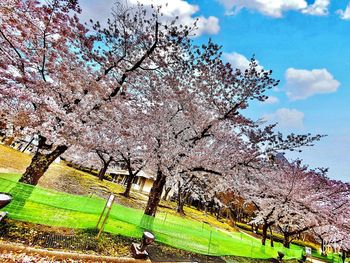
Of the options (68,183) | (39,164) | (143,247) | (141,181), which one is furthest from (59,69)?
(141,181)

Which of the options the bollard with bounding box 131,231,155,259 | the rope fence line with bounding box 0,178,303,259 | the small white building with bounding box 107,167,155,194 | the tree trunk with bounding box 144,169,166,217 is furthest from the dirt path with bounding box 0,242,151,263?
the small white building with bounding box 107,167,155,194

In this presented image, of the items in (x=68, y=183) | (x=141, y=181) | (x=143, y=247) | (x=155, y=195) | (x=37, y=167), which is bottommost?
(x=143, y=247)

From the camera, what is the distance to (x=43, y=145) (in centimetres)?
748

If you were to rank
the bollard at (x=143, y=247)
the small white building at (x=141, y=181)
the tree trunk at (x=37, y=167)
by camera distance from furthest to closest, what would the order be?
the small white building at (x=141, y=181), the tree trunk at (x=37, y=167), the bollard at (x=143, y=247)

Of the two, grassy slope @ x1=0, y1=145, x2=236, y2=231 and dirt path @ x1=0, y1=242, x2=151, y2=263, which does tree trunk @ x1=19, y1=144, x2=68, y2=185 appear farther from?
grassy slope @ x1=0, y1=145, x2=236, y2=231

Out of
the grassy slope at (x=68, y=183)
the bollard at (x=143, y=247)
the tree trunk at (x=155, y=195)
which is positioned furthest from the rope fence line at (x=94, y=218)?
the grassy slope at (x=68, y=183)

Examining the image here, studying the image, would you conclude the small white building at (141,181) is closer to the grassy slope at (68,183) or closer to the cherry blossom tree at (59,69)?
the grassy slope at (68,183)

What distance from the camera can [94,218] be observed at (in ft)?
26.5

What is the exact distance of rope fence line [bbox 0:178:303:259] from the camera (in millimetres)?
6355

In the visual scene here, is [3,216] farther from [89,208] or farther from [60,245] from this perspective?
[89,208]

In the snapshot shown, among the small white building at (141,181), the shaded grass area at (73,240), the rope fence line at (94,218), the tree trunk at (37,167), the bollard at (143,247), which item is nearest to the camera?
the shaded grass area at (73,240)

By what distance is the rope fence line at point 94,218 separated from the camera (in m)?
6.36

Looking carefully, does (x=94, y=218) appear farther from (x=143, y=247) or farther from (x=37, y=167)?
(x=37, y=167)

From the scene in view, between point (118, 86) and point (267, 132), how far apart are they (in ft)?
24.4
